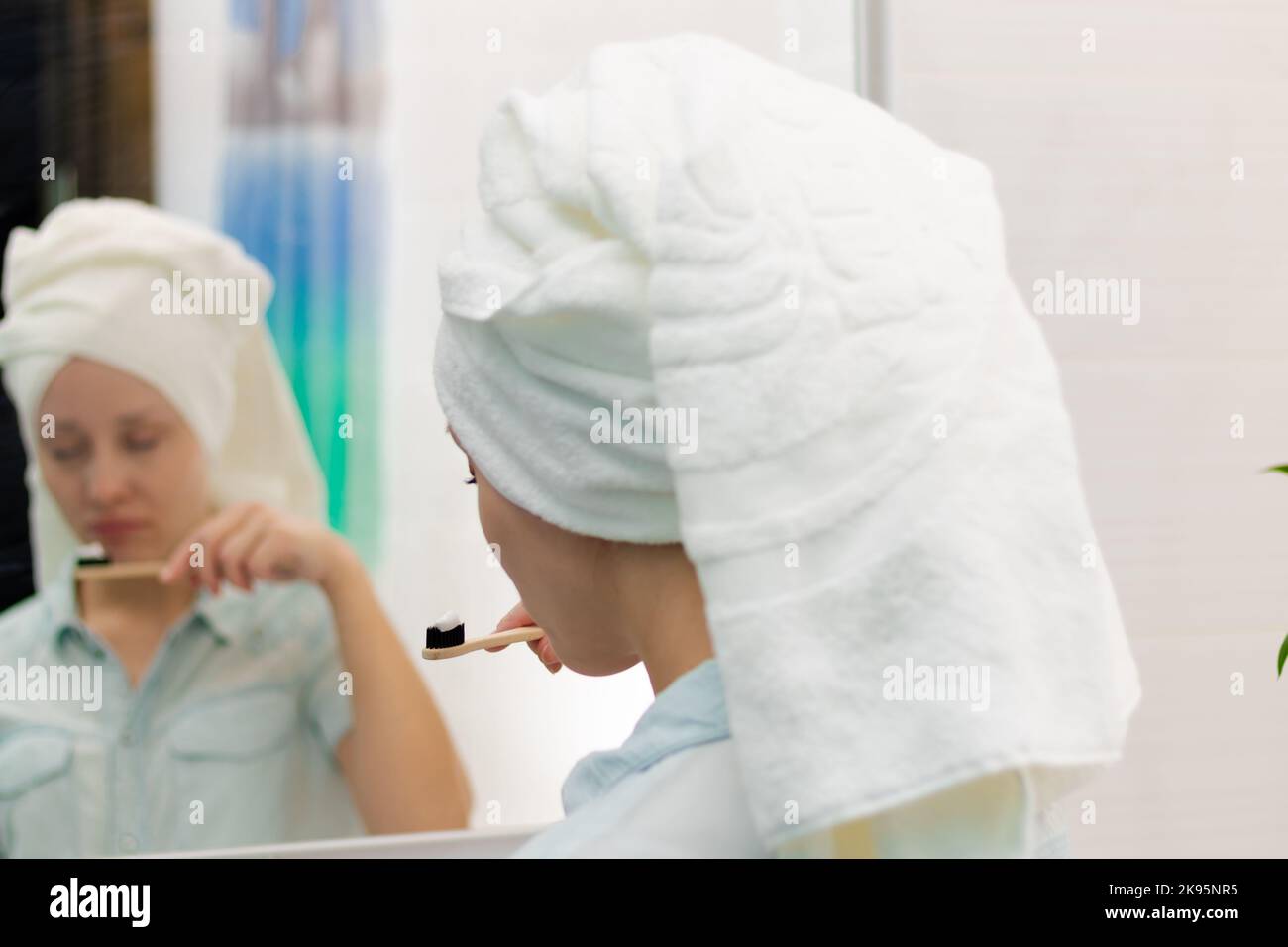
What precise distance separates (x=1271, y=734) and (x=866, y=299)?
1.15 m

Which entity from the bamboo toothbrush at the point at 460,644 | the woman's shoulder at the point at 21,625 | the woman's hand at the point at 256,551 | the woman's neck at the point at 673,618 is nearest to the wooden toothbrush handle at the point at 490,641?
the bamboo toothbrush at the point at 460,644

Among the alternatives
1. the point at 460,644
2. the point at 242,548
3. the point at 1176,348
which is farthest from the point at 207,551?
the point at 1176,348

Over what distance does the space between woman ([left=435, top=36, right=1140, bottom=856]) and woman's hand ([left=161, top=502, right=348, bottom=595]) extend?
2.25ft

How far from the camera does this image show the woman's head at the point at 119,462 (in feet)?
3.61

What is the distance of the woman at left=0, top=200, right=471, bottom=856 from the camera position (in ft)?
3.60

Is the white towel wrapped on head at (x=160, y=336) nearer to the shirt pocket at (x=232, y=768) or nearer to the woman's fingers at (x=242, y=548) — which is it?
the woman's fingers at (x=242, y=548)

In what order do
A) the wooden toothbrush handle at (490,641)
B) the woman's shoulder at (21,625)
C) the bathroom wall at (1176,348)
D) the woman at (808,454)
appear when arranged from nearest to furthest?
the woman at (808,454), the wooden toothbrush handle at (490,641), the woman's shoulder at (21,625), the bathroom wall at (1176,348)

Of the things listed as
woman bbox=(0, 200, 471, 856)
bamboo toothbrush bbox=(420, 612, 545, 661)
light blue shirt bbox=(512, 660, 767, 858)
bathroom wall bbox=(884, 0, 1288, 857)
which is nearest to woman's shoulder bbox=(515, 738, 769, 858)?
light blue shirt bbox=(512, 660, 767, 858)

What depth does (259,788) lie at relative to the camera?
3.71ft

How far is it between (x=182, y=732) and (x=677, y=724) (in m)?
0.76

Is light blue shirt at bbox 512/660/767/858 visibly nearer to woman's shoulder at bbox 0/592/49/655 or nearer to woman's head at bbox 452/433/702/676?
woman's head at bbox 452/433/702/676

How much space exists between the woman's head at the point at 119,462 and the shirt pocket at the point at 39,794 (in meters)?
0.19
